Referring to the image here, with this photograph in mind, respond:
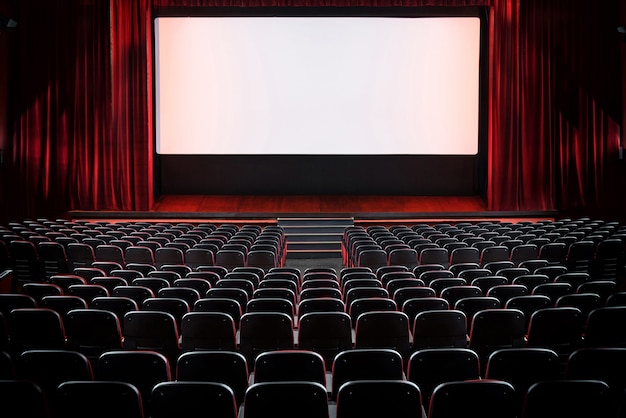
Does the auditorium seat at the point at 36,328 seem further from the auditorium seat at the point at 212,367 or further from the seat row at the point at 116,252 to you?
the seat row at the point at 116,252

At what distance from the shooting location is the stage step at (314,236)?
15.2 metres

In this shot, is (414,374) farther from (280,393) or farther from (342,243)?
(342,243)

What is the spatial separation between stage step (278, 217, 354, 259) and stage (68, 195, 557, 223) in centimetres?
27

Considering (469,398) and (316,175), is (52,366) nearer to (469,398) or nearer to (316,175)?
(469,398)

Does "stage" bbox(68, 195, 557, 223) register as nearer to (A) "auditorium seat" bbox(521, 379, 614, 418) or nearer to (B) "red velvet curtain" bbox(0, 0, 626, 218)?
(B) "red velvet curtain" bbox(0, 0, 626, 218)

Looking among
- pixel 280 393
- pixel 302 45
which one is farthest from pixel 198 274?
pixel 302 45

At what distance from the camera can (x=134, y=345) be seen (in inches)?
224

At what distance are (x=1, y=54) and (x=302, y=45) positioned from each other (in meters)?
6.66

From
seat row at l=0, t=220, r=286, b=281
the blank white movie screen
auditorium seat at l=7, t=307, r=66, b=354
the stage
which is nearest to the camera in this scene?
auditorium seat at l=7, t=307, r=66, b=354

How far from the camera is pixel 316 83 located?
1798 cm

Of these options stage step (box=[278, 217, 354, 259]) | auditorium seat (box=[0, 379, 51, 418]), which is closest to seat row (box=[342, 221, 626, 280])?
stage step (box=[278, 217, 354, 259])

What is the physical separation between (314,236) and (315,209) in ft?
6.56

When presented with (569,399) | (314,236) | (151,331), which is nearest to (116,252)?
(151,331)

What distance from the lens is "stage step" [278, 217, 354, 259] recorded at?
15195 millimetres
